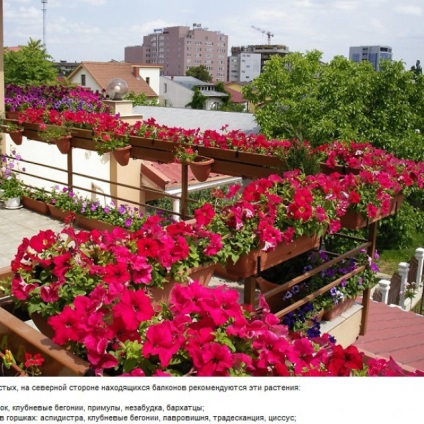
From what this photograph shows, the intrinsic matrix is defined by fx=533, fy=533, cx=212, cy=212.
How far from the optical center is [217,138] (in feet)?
15.4

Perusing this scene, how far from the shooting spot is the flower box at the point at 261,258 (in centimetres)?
247

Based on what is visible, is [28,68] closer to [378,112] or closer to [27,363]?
[378,112]

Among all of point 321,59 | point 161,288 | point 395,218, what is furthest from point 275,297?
point 321,59

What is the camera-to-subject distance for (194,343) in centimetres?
125

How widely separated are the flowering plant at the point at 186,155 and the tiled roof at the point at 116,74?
4213 cm

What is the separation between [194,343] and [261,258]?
1.32m

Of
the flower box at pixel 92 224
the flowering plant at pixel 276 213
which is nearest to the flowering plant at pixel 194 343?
the flowering plant at pixel 276 213

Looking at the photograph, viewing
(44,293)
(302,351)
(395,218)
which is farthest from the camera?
(395,218)

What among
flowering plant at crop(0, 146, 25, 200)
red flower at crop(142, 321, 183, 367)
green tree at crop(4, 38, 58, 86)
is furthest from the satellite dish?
green tree at crop(4, 38, 58, 86)

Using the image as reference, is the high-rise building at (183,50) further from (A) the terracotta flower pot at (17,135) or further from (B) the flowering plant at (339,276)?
(B) the flowering plant at (339,276)

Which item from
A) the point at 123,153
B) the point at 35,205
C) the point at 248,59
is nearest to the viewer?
the point at 123,153

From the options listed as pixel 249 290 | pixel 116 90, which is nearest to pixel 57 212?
pixel 116 90
